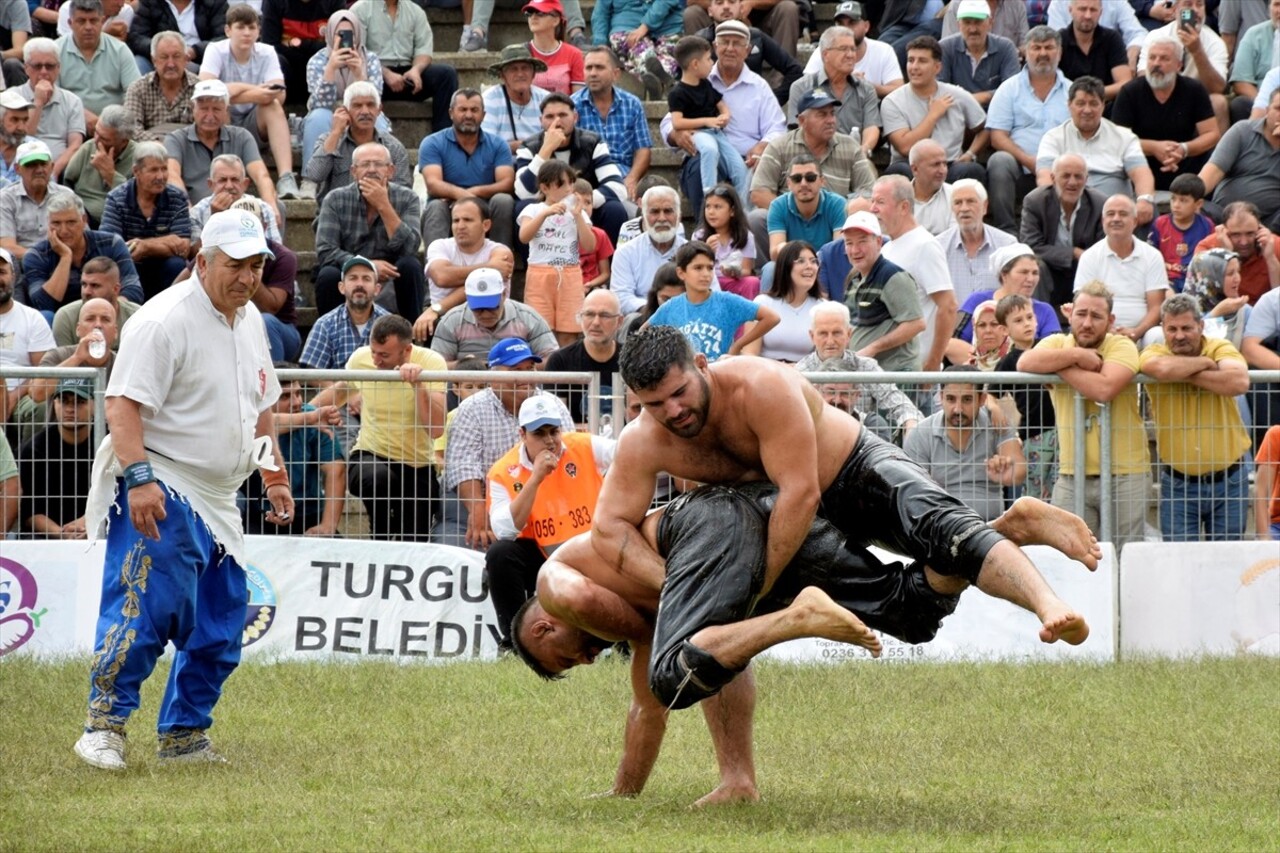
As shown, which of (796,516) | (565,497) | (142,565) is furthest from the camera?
(565,497)

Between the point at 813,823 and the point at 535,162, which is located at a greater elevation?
the point at 535,162

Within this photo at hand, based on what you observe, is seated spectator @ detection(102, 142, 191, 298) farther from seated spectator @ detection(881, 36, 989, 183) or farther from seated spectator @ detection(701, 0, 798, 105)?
seated spectator @ detection(881, 36, 989, 183)

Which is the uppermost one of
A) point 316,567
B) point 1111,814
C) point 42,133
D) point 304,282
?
point 42,133

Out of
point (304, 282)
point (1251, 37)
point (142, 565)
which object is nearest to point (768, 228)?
point (304, 282)

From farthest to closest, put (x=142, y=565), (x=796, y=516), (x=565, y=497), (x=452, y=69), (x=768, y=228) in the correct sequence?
(x=452, y=69) < (x=768, y=228) < (x=565, y=497) < (x=142, y=565) < (x=796, y=516)

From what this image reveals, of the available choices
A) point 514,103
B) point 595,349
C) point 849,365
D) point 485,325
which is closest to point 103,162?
point 514,103

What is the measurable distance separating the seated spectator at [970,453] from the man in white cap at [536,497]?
171 cm

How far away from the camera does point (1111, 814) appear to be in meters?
6.71

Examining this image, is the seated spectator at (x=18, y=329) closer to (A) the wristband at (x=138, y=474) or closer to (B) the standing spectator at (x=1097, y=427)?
(A) the wristband at (x=138, y=474)

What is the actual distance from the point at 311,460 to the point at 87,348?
1.46 metres

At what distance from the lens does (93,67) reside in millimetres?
14805

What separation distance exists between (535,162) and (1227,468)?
5738 millimetres

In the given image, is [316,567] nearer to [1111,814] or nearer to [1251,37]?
[1111,814]

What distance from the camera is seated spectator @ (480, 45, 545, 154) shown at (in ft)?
47.9
